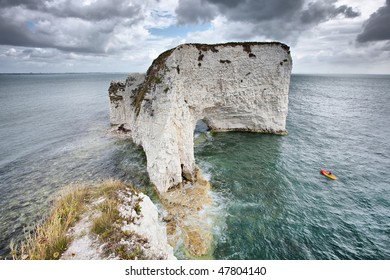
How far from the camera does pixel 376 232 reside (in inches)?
575

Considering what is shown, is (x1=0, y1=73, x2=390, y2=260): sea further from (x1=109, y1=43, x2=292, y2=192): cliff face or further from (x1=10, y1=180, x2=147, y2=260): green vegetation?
(x1=109, y1=43, x2=292, y2=192): cliff face

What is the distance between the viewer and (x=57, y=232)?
6551mm

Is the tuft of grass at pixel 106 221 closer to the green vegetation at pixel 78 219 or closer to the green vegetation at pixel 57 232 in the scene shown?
the green vegetation at pixel 78 219

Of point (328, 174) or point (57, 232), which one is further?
point (328, 174)

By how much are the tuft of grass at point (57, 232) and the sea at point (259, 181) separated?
1321 mm

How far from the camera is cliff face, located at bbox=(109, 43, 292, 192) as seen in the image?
747 inches

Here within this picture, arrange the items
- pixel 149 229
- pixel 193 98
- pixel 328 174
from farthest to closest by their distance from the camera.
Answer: pixel 193 98
pixel 328 174
pixel 149 229

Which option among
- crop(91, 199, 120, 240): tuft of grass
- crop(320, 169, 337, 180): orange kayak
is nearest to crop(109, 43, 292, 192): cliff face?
crop(91, 199, 120, 240): tuft of grass

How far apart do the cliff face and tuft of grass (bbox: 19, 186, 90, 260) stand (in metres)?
9.23

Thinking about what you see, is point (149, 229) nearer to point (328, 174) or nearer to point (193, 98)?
point (328, 174)

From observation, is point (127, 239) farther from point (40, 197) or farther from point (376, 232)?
point (376, 232)

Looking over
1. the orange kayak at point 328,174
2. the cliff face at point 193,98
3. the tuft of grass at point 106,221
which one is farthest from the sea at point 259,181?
the cliff face at point 193,98

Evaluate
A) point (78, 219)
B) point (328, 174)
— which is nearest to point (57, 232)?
point (78, 219)

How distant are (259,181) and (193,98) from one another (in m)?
13.8
